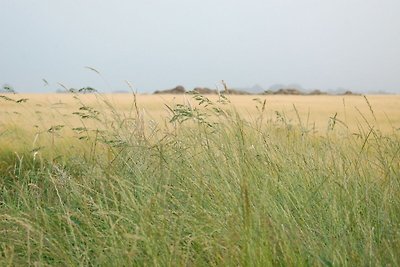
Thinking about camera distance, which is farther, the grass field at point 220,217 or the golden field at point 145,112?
the golden field at point 145,112

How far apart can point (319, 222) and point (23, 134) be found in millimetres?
4024

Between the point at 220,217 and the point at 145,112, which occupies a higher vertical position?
the point at 145,112

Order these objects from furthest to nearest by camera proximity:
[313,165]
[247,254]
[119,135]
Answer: [119,135] → [313,165] → [247,254]

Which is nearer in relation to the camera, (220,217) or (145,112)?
(220,217)

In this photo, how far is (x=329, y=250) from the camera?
189cm

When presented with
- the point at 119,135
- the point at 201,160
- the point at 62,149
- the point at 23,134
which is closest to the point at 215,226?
the point at 201,160

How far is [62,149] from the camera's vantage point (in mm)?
4570

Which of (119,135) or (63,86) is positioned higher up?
(63,86)

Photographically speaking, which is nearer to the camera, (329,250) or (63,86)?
(329,250)

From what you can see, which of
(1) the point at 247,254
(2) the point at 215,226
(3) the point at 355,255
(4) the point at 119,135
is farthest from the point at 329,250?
(4) the point at 119,135

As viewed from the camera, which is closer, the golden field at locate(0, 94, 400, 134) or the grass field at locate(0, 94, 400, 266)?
the grass field at locate(0, 94, 400, 266)

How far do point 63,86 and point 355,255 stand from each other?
2.27 m

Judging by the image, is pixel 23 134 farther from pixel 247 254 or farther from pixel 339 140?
pixel 247 254

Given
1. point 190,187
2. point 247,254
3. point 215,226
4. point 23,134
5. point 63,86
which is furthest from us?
point 23,134
